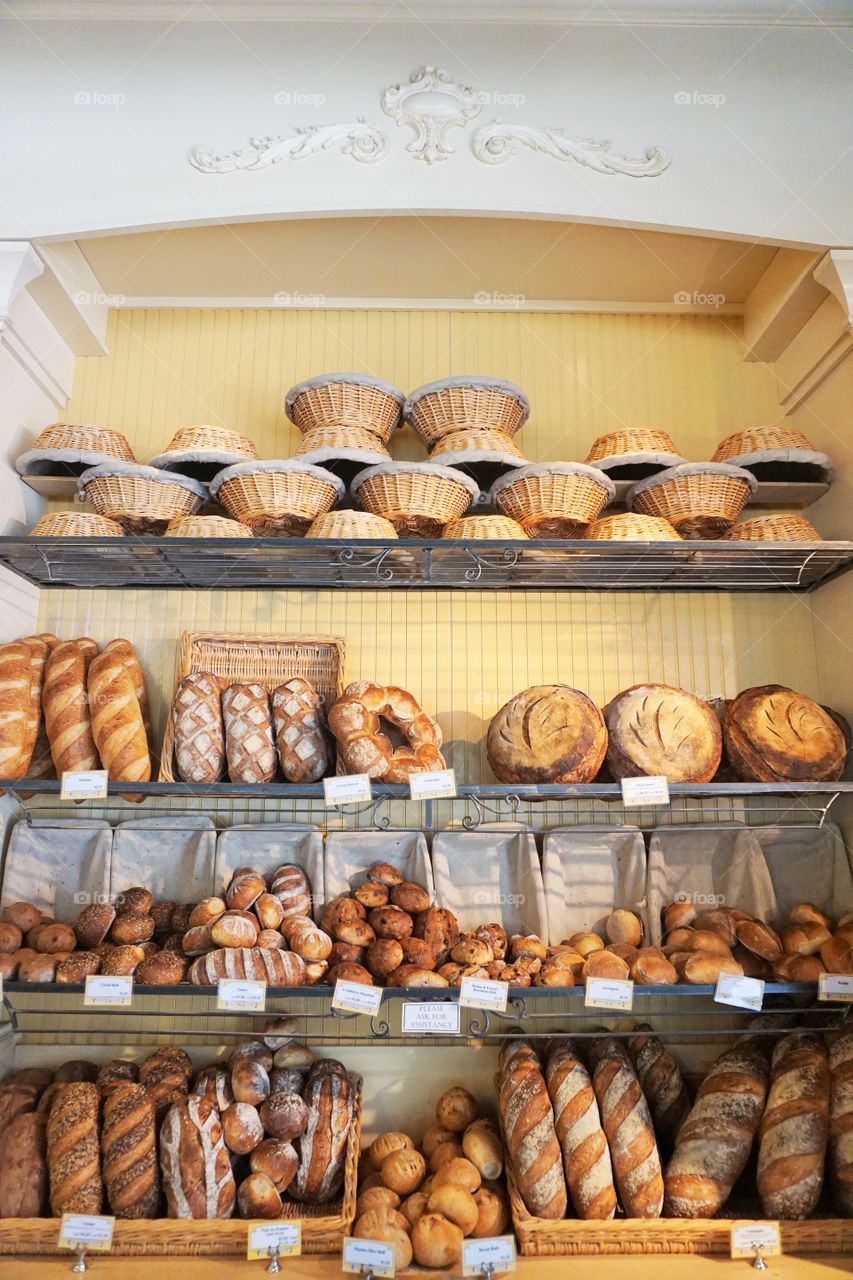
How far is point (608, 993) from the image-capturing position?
206cm

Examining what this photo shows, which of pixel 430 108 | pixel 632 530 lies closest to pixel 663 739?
pixel 632 530

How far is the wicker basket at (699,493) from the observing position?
242 cm

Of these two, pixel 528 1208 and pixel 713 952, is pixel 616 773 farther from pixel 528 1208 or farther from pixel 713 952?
pixel 528 1208

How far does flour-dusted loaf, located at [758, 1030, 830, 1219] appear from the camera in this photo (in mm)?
1971

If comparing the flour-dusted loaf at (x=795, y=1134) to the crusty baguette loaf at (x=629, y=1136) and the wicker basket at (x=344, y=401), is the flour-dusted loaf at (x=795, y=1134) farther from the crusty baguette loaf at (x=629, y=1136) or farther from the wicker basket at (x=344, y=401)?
the wicker basket at (x=344, y=401)

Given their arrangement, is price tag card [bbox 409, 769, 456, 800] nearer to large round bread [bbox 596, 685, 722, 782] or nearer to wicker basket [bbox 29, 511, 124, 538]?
large round bread [bbox 596, 685, 722, 782]

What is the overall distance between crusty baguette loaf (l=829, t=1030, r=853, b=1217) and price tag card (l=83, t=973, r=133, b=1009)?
1715mm

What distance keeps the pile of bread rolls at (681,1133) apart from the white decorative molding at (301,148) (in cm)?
256

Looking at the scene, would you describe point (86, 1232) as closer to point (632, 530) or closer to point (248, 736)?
point (248, 736)

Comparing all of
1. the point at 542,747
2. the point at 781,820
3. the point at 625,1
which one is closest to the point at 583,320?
the point at 625,1

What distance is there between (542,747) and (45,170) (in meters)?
2.18

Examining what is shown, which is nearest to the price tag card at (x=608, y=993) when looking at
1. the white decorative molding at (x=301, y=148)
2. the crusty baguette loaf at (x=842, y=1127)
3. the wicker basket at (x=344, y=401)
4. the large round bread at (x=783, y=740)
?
the crusty baguette loaf at (x=842, y=1127)

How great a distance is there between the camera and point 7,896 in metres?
2.47

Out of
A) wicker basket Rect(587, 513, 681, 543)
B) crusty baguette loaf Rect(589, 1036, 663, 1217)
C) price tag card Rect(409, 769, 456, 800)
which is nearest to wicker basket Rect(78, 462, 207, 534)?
price tag card Rect(409, 769, 456, 800)
